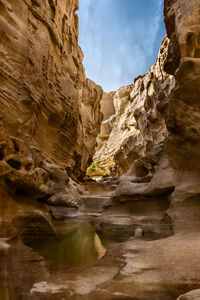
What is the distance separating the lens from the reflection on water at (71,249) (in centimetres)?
456

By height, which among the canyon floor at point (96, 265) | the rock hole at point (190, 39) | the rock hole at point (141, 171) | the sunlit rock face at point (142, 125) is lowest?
the canyon floor at point (96, 265)

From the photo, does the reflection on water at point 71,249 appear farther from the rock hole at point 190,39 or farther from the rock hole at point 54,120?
the rock hole at point 54,120

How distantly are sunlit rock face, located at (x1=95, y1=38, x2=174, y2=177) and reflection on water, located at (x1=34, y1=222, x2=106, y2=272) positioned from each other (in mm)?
4972

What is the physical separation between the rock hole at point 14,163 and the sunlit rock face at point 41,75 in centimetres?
285

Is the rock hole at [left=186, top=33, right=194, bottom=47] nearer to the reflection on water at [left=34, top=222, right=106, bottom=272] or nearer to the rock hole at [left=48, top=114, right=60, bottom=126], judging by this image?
the reflection on water at [left=34, top=222, right=106, bottom=272]

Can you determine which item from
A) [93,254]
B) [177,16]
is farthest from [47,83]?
[93,254]

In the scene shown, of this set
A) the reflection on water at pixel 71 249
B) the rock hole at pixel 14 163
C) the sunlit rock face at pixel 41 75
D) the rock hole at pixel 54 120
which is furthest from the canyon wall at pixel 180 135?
the rock hole at pixel 54 120

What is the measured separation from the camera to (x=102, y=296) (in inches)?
102

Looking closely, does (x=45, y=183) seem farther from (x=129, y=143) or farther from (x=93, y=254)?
(x=129, y=143)

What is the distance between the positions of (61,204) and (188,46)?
9.25 metres

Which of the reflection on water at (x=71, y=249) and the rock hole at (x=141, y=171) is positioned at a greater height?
the rock hole at (x=141, y=171)

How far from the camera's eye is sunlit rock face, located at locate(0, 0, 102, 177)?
9.45 metres

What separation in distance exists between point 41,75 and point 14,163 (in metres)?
6.86

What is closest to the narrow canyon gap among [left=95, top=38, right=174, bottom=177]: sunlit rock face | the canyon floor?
the canyon floor
